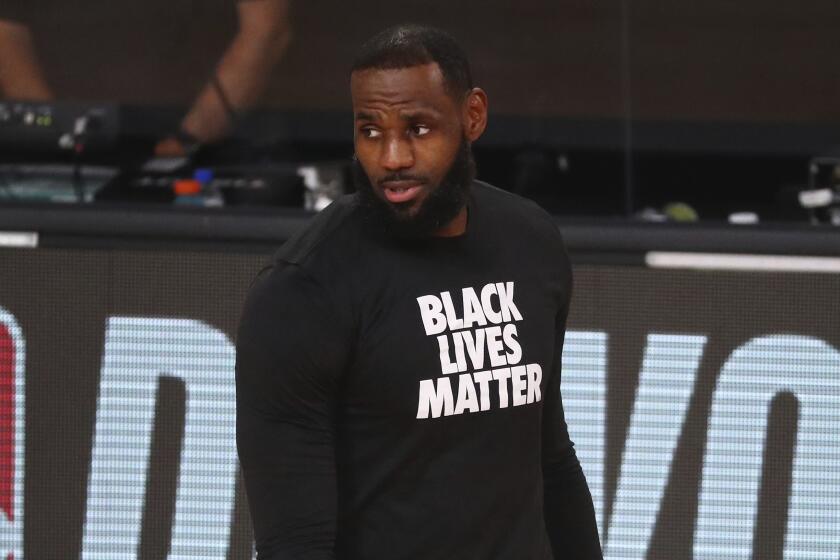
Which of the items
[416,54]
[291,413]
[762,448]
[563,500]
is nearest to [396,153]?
[416,54]

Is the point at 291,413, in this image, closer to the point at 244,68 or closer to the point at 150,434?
the point at 150,434

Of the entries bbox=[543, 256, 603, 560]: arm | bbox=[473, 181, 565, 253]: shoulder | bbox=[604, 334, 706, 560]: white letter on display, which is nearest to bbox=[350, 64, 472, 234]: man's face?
bbox=[473, 181, 565, 253]: shoulder

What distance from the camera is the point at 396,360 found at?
2057 mm

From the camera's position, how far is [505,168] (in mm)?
4262

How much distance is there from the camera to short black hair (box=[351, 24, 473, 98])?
6.75 feet

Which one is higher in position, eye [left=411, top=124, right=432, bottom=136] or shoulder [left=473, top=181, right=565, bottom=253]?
eye [left=411, top=124, right=432, bottom=136]

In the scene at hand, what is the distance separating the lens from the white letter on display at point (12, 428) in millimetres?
3756

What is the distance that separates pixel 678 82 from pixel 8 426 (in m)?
2.06

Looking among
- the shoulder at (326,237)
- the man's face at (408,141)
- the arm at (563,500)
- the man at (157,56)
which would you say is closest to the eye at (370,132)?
the man's face at (408,141)

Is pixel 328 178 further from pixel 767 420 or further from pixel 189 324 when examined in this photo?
pixel 767 420

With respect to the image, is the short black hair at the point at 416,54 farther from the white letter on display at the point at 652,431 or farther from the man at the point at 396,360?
the white letter on display at the point at 652,431

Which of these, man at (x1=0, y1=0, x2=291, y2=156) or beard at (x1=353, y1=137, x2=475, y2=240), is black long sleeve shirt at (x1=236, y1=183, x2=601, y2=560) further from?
man at (x1=0, y1=0, x2=291, y2=156)

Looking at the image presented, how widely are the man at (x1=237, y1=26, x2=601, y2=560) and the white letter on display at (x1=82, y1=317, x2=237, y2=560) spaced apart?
5.44ft

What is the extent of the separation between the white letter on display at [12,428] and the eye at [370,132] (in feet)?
6.33
